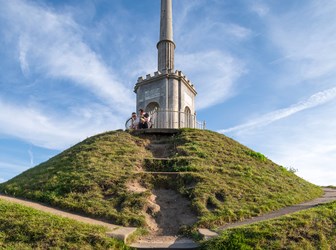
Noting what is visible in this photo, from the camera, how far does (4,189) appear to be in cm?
1193

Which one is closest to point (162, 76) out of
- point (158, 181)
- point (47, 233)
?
point (158, 181)

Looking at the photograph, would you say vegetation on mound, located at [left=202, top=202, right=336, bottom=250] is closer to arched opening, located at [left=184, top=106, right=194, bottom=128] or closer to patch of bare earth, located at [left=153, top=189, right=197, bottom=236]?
patch of bare earth, located at [left=153, top=189, right=197, bottom=236]

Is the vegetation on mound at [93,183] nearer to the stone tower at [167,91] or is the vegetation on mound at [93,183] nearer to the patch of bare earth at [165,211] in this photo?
the patch of bare earth at [165,211]

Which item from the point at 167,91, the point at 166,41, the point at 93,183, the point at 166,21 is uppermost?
the point at 166,21

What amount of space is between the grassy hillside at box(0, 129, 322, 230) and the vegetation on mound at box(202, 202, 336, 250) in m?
1.69

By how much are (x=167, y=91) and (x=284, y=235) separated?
50.7ft

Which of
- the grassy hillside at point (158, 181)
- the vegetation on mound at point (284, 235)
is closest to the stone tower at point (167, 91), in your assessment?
the grassy hillside at point (158, 181)

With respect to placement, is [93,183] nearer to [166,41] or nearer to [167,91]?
[167,91]

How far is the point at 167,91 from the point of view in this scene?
69.8ft

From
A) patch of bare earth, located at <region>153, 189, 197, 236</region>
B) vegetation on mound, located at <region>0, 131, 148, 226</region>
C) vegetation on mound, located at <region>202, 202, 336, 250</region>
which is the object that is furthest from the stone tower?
vegetation on mound, located at <region>202, 202, 336, 250</region>

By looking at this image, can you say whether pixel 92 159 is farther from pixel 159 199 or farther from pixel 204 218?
pixel 204 218

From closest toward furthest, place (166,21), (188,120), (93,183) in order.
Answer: (93,183) < (188,120) < (166,21)

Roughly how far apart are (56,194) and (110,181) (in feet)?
5.95

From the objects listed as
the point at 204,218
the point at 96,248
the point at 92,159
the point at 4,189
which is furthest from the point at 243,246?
the point at 4,189
